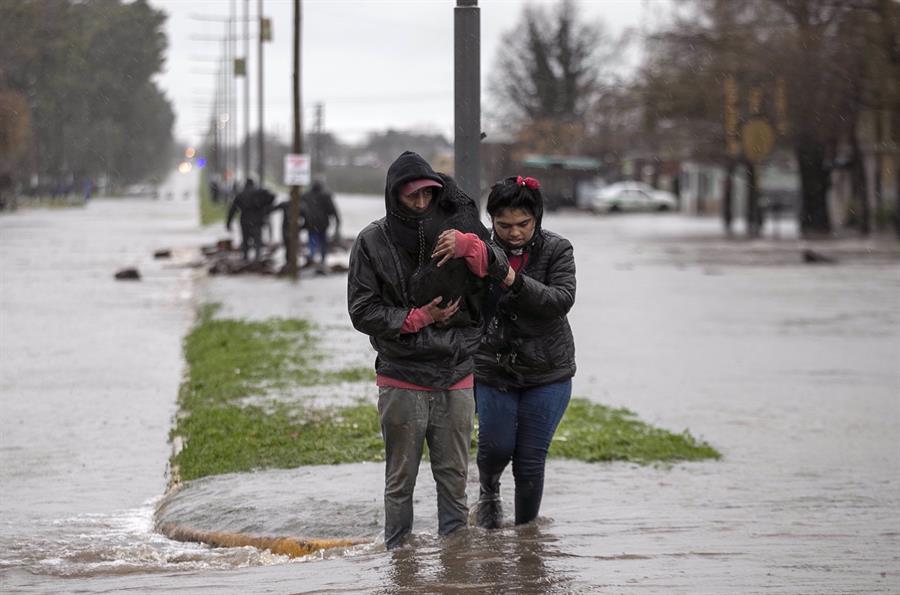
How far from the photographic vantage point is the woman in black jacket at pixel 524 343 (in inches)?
277

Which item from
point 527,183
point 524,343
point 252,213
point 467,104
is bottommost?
point 524,343

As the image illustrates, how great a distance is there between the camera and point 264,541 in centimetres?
802

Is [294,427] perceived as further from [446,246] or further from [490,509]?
[446,246]

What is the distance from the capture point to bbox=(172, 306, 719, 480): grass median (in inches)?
407

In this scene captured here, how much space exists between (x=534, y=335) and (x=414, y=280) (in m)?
0.84

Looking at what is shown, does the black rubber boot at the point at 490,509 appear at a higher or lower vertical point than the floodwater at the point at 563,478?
higher

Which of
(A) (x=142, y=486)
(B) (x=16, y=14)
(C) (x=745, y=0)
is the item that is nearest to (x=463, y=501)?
(A) (x=142, y=486)

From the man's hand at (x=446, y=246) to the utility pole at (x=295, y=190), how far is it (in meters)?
21.6

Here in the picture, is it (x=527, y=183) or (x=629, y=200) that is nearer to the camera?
(x=527, y=183)

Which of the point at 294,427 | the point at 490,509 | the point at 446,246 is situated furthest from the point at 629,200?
the point at 446,246

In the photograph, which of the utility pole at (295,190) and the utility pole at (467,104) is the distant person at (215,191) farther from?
the utility pole at (467,104)

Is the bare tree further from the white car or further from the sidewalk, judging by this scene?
the sidewalk

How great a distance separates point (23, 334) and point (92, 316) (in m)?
2.46

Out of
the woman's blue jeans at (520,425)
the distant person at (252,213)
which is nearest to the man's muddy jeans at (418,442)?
the woman's blue jeans at (520,425)
